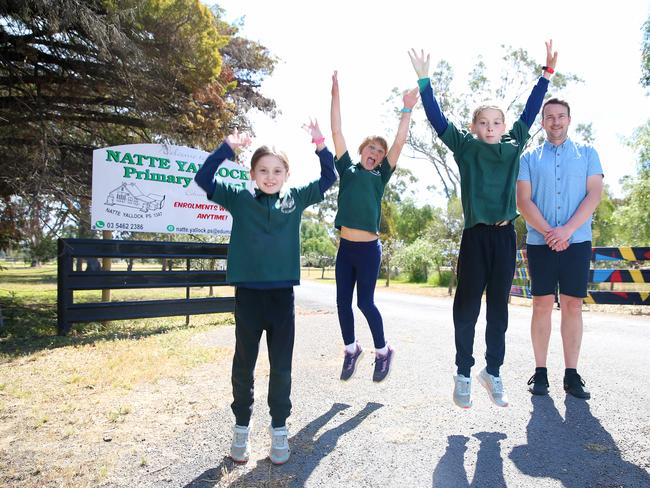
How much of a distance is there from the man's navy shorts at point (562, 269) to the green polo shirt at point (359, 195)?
4.46ft

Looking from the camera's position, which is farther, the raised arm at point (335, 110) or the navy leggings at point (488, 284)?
the raised arm at point (335, 110)

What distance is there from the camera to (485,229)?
3410mm

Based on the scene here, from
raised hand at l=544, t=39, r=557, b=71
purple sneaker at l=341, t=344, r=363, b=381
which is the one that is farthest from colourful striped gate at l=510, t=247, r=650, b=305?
purple sneaker at l=341, t=344, r=363, b=381

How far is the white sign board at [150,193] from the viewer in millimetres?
7285

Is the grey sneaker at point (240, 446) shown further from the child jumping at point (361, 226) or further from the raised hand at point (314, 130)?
the raised hand at point (314, 130)

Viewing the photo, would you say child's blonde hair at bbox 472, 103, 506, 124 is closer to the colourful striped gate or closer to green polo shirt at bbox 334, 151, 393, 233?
green polo shirt at bbox 334, 151, 393, 233

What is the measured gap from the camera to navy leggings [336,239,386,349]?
3.97m

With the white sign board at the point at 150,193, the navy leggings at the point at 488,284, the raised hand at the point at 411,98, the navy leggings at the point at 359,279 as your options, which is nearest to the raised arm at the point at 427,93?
the raised hand at the point at 411,98

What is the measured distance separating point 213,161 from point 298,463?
191 cm

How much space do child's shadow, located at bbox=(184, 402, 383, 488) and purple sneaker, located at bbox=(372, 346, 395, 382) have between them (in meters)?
0.60

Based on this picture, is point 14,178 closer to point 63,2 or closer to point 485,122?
point 63,2


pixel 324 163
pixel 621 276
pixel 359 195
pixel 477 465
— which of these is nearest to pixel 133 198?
pixel 359 195

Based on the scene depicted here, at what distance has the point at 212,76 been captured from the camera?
8414 mm

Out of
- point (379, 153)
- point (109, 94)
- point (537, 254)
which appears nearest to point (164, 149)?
point (109, 94)
